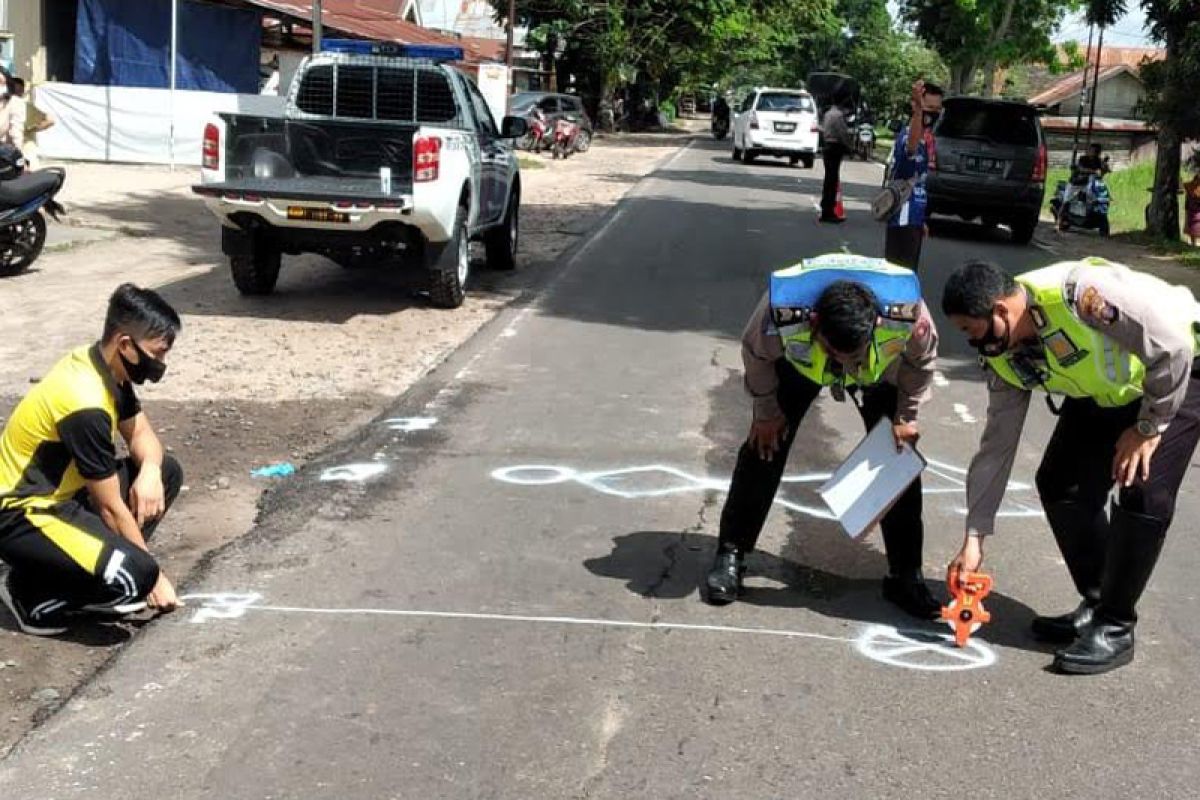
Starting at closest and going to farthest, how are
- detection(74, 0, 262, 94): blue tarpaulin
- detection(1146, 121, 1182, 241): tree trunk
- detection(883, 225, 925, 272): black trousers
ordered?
detection(883, 225, 925, 272): black trousers
detection(1146, 121, 1182, 241): tree trunk
detection(74, 0, 262, 94): blue tarpaulin

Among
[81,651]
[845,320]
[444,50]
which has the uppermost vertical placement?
[444,50]

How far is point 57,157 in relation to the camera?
74.5 ft

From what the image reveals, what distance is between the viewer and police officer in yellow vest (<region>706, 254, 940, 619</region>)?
14.0 feet

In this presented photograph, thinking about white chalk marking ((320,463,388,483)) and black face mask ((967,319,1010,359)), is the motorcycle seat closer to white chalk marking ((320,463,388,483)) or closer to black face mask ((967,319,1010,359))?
white chalk marking ((320,463,388,483))

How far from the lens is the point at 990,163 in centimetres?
1814

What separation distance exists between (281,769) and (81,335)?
667cm

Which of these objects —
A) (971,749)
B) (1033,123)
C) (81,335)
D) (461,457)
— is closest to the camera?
(971,749)

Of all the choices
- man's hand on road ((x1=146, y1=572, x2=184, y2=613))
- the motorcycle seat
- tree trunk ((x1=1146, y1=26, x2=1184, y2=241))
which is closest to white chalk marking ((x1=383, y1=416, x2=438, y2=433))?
Result: man's hand on road ((x1=146, y1=572, x2=184, y2=613))

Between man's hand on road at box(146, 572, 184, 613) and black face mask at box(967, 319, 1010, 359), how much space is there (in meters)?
2.80

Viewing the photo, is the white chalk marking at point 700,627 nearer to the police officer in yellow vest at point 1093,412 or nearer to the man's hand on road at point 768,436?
the police officer in yellow vest at point 1093,412

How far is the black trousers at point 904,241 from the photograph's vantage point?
416 inches

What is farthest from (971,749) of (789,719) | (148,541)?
(148,541)

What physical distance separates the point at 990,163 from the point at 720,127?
117ft

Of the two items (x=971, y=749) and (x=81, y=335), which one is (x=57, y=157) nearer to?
(x=81, y=335)
